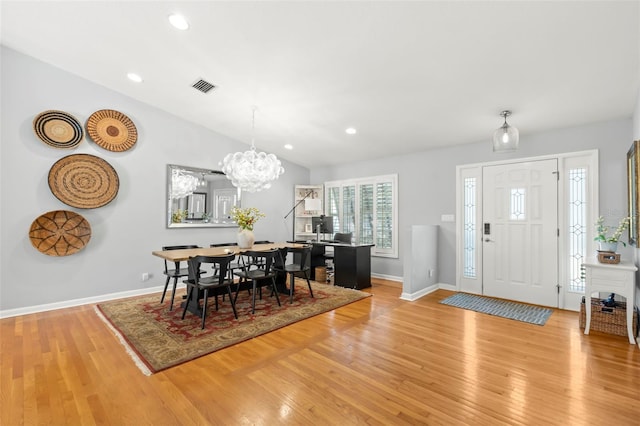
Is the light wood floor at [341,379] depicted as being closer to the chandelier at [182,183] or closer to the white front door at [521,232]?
the white front door at [521,232]

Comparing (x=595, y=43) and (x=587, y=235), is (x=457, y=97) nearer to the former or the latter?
(x=595, y=43)

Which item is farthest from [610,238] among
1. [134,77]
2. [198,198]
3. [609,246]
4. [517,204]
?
[134,77]

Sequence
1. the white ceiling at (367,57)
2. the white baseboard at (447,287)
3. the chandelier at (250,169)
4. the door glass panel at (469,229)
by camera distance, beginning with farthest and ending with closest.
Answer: the white baseboard at (447,287) → the door glass panel at (469,229) → the chandelier at (250,169) → the white ceiling at (367,57)

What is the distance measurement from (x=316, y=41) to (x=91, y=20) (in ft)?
7.97

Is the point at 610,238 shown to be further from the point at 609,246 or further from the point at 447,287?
the point at 447,287

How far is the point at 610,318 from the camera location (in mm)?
3076

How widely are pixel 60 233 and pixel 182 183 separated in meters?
1.84

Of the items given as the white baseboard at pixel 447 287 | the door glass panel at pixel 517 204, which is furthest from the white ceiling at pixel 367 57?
the white baseboard at pixel 447 287

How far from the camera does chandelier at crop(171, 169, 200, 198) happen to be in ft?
16.7

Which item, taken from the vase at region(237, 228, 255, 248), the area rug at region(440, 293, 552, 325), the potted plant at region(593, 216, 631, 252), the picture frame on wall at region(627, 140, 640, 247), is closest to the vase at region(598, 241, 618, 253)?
the potted plant at region(593, 216, 631, 252)

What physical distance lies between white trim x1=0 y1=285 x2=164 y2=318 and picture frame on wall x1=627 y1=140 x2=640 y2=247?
254 inches

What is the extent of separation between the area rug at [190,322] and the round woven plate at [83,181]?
153cm

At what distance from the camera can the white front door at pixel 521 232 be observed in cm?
410

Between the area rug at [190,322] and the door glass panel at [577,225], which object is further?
the door glass panel at [577,225]
